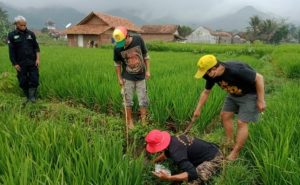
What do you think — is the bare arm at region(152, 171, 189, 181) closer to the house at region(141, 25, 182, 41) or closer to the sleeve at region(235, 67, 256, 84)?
the sleeve at region(235, 67, 256, 84)

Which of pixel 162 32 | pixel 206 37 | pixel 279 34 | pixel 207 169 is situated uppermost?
pixel 162 32

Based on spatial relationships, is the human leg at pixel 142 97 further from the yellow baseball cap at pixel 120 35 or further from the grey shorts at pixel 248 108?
the grey shorts at pixel 248 108

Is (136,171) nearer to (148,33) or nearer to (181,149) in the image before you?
(181,149)

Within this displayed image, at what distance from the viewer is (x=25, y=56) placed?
229 inches

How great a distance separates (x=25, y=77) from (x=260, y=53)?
55.5ft

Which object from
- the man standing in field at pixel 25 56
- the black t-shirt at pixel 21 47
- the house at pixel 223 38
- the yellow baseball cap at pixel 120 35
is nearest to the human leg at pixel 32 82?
the man standing in field at pixel 25 56

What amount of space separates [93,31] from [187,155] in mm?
30733

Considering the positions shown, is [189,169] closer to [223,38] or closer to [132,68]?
[132,68]

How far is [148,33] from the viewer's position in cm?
4734

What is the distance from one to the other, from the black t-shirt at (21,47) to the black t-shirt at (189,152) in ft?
11.6

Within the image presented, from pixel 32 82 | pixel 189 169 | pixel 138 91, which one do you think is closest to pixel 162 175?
pixel 189 169

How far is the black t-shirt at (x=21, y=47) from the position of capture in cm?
575

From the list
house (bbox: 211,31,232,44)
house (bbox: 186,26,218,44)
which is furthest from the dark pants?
house (bbox: 211,31,232,44)

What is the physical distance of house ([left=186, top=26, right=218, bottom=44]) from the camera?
6178 centimetres
